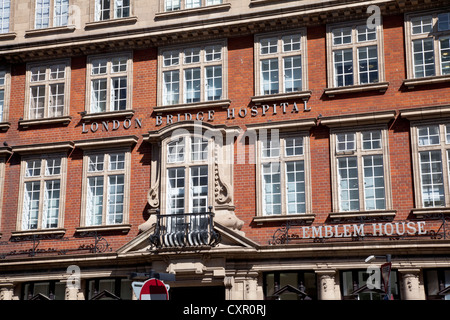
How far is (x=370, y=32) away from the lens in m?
20.4

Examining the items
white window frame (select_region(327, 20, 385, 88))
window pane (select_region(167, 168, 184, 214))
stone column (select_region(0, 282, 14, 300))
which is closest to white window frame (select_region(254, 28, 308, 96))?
white window frame (select_region(327, 20, 385, 88))

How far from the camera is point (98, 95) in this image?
23000 mm

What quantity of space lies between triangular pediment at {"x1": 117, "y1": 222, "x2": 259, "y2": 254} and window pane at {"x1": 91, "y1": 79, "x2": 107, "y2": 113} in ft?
16.5

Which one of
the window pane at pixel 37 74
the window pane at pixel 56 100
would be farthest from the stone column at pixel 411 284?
the window pane at pixel 37 74

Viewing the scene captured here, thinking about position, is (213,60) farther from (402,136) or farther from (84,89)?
(402,136)

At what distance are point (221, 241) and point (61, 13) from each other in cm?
1044

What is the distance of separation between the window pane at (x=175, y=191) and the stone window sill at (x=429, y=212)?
6932 mm

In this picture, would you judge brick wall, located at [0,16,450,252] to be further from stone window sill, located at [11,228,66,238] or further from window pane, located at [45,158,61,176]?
window pane, located at [45,158,61,176]

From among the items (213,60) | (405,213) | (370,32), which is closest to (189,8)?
(213,60)

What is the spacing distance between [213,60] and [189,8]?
2083mm

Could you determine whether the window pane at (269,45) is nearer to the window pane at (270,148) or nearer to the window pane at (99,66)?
the window pane at (270,148)

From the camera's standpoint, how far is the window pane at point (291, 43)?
69.2ft

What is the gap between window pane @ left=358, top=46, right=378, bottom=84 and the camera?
66.2ft
